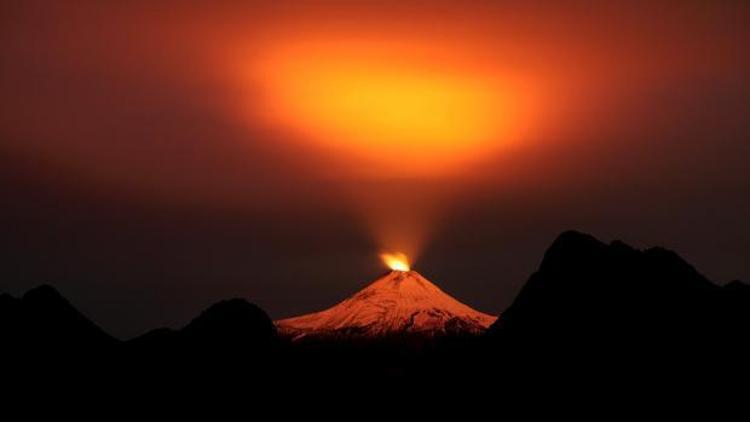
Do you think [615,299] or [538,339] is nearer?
[615,299]

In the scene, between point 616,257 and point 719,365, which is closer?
point 719,365

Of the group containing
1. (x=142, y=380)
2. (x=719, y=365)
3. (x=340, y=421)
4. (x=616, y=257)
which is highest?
(x=616, y=257)

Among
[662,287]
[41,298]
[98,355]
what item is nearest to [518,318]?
[662,287]

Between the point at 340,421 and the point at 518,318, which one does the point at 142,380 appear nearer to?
the point at 340,421

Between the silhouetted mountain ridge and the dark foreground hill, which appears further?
the silhouetted mountain ridge

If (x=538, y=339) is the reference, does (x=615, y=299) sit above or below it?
above

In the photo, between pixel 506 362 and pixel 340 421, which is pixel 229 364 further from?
pixel 506 362

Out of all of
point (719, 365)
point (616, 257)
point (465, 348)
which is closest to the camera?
point (719, 365)

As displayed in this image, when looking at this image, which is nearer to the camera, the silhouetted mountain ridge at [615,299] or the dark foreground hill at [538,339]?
the dark foreground hill at [538,339]

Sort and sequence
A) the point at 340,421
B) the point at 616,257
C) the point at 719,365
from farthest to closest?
the point at 340,421 → the point at 616,257 → the point at 719,365

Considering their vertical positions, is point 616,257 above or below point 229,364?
above
